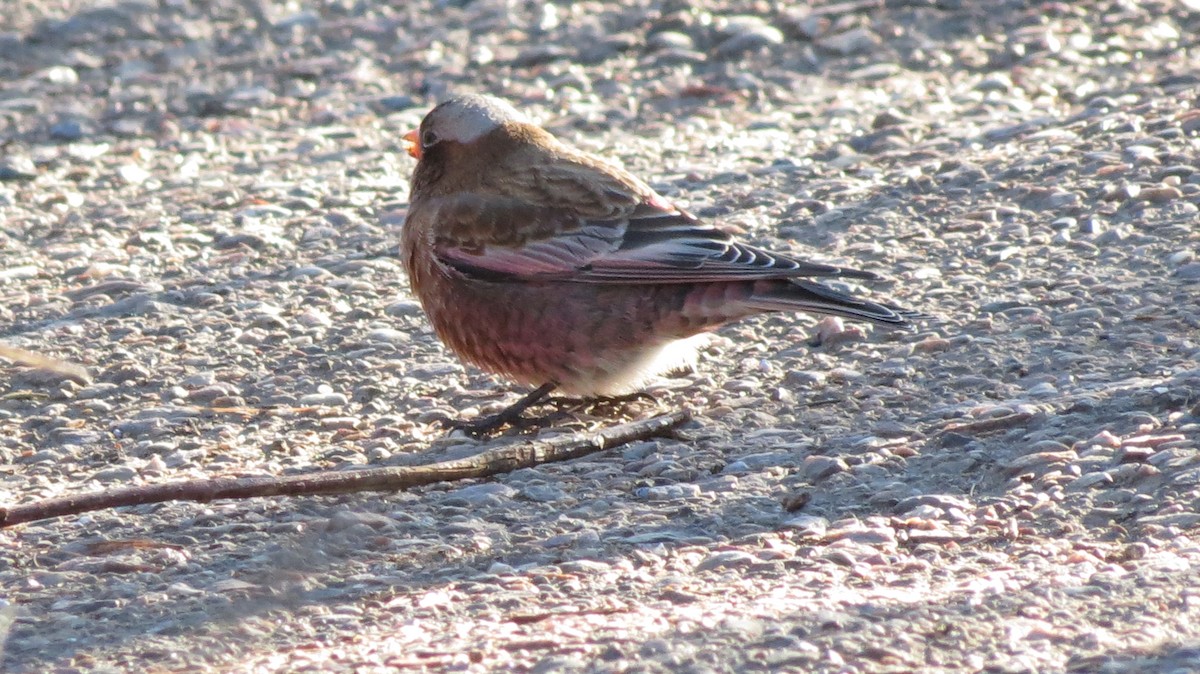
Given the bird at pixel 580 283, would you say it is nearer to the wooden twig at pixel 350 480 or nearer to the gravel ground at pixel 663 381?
the gravel ground at pixel 663 381

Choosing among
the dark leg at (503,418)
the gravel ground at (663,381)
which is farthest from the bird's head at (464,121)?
the dark leg at (503,418)

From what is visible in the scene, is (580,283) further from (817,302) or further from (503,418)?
(817,302)

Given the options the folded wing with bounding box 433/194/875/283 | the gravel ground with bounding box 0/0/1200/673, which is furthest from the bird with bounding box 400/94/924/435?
the gravel ground with bounding box 0/0/1200/673

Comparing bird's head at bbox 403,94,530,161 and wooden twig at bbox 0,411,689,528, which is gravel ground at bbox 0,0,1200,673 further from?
bird's head at bbox 403,94,530,161

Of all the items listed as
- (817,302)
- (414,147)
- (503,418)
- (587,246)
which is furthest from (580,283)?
(414,147)

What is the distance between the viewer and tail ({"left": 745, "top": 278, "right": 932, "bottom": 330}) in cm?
449

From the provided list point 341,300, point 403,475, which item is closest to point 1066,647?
point 403,475

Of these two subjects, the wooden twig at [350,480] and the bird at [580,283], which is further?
the bird at [580,283]

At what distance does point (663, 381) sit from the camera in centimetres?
525

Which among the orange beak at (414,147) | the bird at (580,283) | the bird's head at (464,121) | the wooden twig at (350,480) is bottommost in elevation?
the wooden twig at (350,480)

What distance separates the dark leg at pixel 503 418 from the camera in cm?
485

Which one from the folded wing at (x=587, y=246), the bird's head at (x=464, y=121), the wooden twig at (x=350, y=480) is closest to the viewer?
the wooden twig at (x=350, y=480)

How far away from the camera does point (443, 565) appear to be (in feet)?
12.5

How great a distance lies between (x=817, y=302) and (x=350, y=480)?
1447 millimetres
